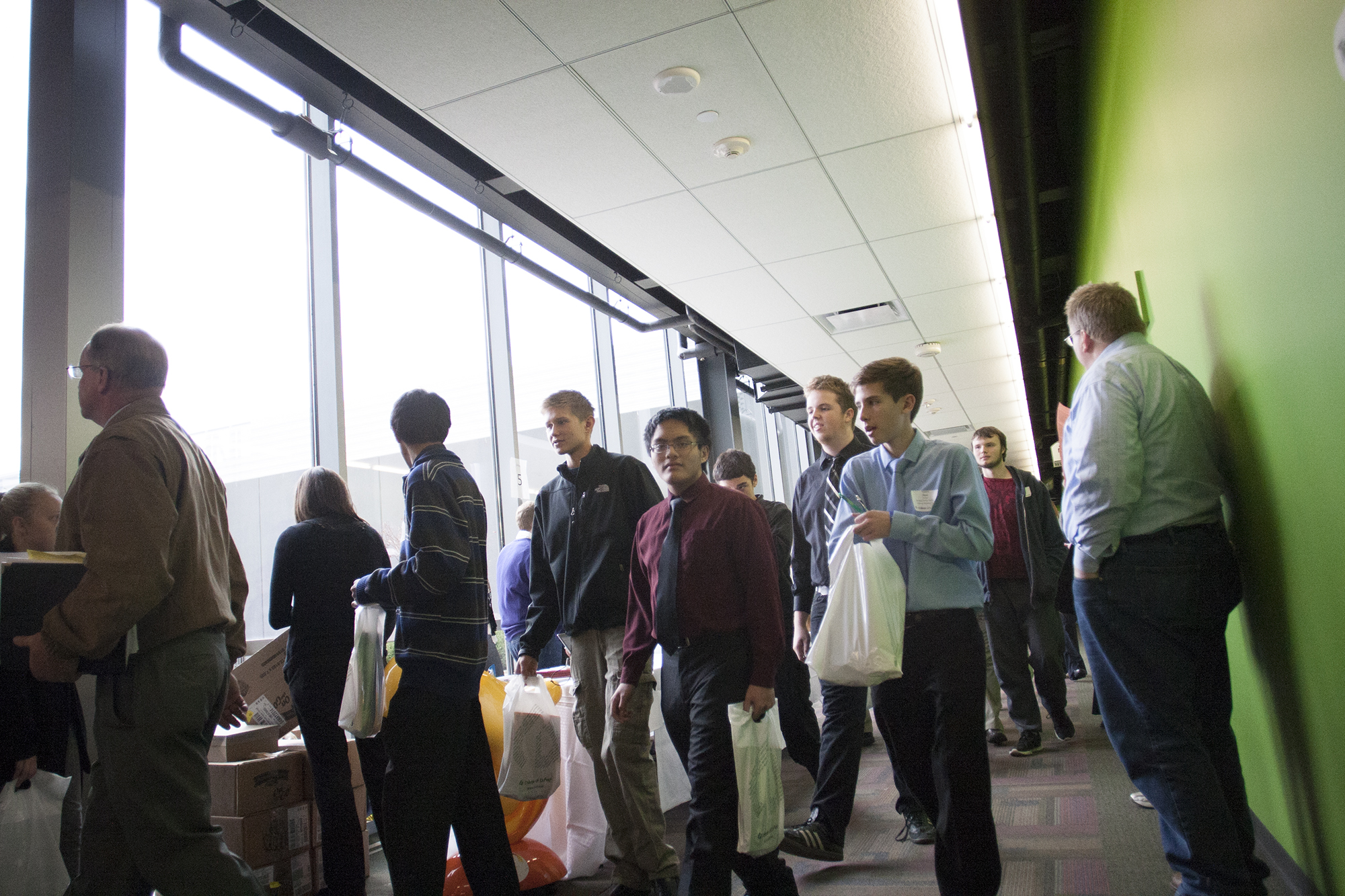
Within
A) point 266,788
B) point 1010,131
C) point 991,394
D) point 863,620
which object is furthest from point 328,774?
point 991,394

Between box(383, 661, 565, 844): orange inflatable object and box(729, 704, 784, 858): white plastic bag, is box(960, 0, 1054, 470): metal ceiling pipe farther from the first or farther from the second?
box(383, 661, 565, 844): orange inflatable object

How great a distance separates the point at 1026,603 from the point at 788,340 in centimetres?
349

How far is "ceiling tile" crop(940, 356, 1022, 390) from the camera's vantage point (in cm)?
845

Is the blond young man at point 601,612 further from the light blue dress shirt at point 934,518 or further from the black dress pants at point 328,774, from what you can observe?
the light blue dress shirt at point 934,518

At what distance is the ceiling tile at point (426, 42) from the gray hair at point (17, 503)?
1741mm

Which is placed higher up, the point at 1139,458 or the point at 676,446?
the point at 676,446

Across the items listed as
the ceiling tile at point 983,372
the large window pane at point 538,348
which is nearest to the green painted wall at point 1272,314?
the large window pane at point 538,348

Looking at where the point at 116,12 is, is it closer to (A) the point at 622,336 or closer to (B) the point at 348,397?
(B) the point at 348,397

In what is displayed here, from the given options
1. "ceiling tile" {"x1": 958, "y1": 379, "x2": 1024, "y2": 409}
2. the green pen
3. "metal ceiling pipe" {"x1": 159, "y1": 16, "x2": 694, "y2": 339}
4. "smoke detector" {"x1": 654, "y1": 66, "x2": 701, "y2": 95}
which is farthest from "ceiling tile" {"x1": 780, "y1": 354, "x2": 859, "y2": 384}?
the green pen

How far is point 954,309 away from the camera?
21.9 ft

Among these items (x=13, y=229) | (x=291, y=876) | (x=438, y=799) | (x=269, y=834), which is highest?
(x=13, y=229)

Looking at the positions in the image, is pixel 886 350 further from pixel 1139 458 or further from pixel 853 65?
pixel 1139 458

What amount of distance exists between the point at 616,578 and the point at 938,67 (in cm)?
247

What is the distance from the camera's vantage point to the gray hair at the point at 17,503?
2.23 meters
